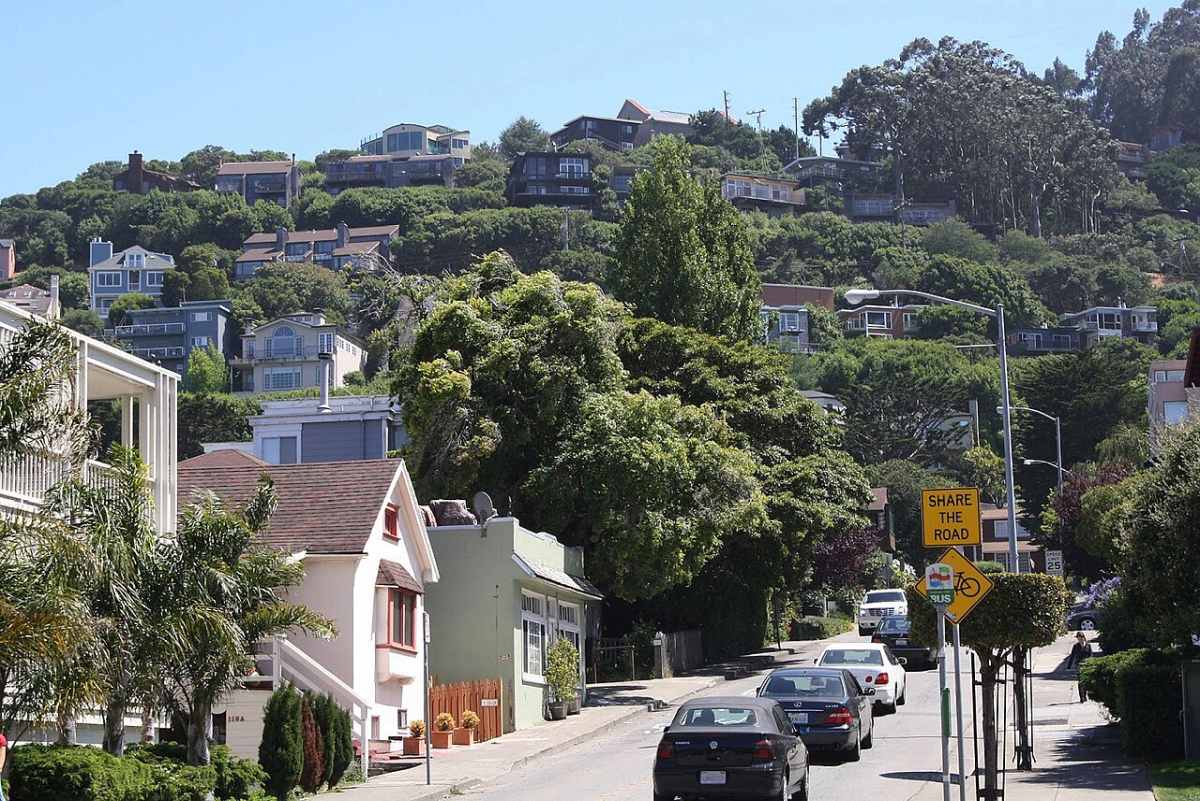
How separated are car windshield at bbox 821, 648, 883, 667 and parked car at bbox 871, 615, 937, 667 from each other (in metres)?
9.87

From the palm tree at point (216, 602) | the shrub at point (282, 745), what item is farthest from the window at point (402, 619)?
the palm tree at point (216, 602)

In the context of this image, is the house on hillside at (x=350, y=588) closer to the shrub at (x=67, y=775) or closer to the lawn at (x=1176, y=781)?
the shrub at (x=67, y=775)

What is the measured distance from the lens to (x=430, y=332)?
44.7m

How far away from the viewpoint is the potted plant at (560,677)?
39.2 m

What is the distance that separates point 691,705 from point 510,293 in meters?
24.4

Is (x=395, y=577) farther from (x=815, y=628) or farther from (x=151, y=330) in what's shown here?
(x=151, y=330)

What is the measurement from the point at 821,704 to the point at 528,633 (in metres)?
A: 12.1

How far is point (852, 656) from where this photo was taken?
35.6 meters

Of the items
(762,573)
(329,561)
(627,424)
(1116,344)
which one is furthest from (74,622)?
(1116,344)

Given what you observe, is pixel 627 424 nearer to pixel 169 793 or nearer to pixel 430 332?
pixel 430 332

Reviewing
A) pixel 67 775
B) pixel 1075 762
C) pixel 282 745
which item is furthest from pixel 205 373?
pixel 67 775

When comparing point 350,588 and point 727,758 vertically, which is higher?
point 350,588

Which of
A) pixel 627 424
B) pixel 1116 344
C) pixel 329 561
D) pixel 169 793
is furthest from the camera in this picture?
pixel 1116 344

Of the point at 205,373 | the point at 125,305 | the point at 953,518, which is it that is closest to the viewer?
the point at 953,518
